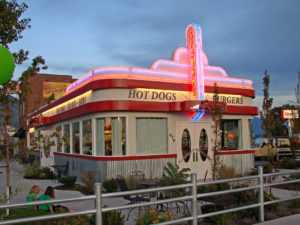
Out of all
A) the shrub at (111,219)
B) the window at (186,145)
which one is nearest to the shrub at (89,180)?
the window at (186,145)

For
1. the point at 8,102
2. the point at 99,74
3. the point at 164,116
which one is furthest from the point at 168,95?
the point at 8,102

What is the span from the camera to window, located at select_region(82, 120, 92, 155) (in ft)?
46.4

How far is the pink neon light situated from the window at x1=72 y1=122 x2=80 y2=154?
1774mm

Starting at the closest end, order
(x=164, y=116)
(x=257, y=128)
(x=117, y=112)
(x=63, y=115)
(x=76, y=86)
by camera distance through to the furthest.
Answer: (x=117, y=112), (x=164, y=116), (x=76, y=86), (x=63, y=115), (x=257, y=128)

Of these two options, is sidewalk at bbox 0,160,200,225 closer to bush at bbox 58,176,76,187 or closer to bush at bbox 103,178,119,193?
bush at bbox 103,178,119,193

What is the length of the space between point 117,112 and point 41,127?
1243 cm

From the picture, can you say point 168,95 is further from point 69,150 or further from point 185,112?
point 69,150

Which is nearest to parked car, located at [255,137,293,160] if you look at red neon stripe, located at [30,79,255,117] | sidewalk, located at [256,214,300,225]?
red neon stripe, located at [30,79,255,117]

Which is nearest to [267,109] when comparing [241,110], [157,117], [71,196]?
[241,110]

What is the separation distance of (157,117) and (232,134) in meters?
4.60

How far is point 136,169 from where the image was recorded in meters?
A: 12.9

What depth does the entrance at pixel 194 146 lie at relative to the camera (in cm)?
1420

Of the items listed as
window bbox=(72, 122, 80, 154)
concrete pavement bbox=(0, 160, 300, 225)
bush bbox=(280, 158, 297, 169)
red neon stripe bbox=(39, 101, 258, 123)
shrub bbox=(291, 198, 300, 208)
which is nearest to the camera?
concrete pavement bbox=(0, 160, 300, 225)

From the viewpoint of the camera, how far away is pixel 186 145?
47.2 feet
